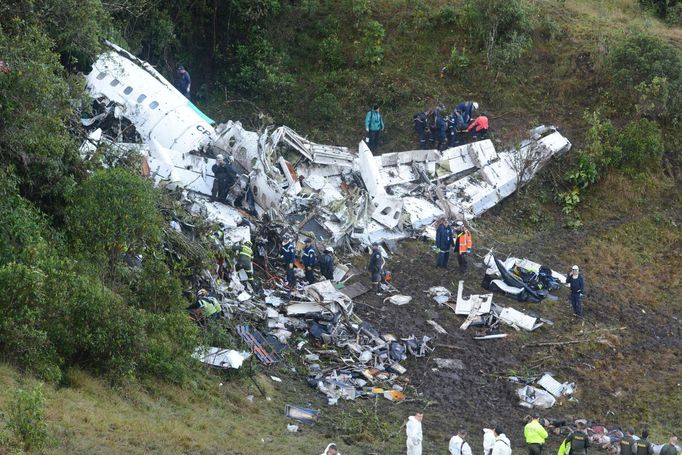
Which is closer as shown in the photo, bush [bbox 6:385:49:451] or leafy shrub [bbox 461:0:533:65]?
bush [bbox 6:385:49:451]

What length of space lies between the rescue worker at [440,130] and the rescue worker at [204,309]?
35.4ft

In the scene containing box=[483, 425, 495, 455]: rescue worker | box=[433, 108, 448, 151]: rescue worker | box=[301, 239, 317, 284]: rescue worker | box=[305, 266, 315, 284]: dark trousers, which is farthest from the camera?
box=[433, 108, 448, 151]: rescue worker

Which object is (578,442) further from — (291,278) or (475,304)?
(291,278)

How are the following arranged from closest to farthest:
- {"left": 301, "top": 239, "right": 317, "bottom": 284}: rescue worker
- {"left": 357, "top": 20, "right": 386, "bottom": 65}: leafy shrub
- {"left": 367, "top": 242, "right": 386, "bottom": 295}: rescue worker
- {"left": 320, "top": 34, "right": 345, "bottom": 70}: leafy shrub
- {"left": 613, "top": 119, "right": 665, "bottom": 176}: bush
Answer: {"left": 301, "top": 239, "right": 317, "bottom": 284}: rescue worker < {"left": 367, "top": 242, "right": 386, "bottom": 295}: rescue worker < {"left": 613, "top": 119, "right": 665, "bottom": 176}: bush < {"left": 357, "top": 20, "right": 386, "bottom": 65}: leafy shrub < {"left": 320, "top": 34, "right": 345, "bottom": 70}: leafy shrub

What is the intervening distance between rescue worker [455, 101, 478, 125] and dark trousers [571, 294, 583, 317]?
7816 mm

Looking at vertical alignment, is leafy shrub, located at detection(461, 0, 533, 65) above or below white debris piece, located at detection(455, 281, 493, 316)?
above

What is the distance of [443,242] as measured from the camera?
25.4 meters

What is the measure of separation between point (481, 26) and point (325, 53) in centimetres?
511

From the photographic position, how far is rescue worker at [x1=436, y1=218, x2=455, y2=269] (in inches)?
996

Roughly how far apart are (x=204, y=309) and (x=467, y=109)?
41.9 ft

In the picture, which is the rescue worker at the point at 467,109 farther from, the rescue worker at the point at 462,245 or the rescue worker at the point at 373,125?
the rescue worker at the point at 462,245

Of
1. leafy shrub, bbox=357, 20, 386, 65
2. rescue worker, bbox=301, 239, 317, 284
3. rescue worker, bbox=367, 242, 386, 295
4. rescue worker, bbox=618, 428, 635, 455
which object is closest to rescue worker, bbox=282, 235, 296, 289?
rescue worker, bbox=301, 239, 317, 284

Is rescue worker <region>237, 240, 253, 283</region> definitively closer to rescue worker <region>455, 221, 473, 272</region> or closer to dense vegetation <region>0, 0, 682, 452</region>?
dense vegetation <region>0, 0, 682, 452</region>

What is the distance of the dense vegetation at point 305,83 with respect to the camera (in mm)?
19109
